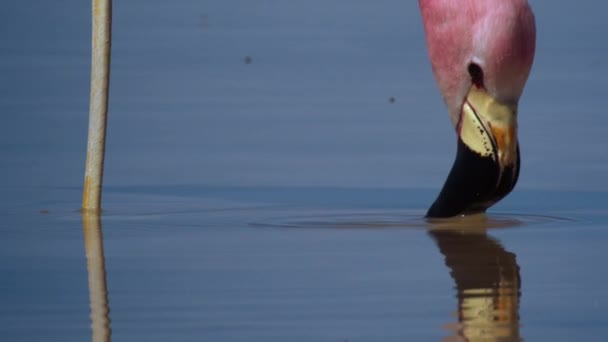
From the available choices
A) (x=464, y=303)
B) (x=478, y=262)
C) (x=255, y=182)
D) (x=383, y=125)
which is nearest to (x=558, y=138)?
(x=383, y=125)

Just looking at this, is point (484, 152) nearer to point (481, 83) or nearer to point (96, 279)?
point (481, 83)

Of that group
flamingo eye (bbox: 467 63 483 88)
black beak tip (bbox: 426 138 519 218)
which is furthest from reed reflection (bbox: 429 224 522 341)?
flamingo eye (bbox: 467 63 483 88)

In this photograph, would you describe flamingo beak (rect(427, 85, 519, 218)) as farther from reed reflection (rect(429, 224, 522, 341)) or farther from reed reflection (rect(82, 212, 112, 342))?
reed reflection (rect(82, 212, 112, 342))

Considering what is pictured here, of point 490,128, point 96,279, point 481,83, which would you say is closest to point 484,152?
point 490,128

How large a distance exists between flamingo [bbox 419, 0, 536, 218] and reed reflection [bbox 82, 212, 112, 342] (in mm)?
1124

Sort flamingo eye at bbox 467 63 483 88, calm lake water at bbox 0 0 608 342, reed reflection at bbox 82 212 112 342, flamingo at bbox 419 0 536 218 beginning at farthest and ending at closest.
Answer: flamingo eye at bbox 467 63 483 88 → flamingo at bbox 419 0 536 218 → calm lake water at bbox 0 0 608 342 → reed reflection at bbox 82 212 112 342

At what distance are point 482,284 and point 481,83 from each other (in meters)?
1.06

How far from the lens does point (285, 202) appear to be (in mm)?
6250

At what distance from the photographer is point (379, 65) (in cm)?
1070

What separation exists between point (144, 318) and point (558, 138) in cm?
390

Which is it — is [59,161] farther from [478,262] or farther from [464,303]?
[464,303]

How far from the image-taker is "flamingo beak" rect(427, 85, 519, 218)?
18.2ft

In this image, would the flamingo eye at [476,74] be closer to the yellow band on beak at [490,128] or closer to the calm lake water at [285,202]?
the yellow band on beak at [490,128]

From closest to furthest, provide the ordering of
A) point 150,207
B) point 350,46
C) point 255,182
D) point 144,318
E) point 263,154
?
point 144,318 → point 150,207 → point 255,182 → point 263,154 → point 350,46
